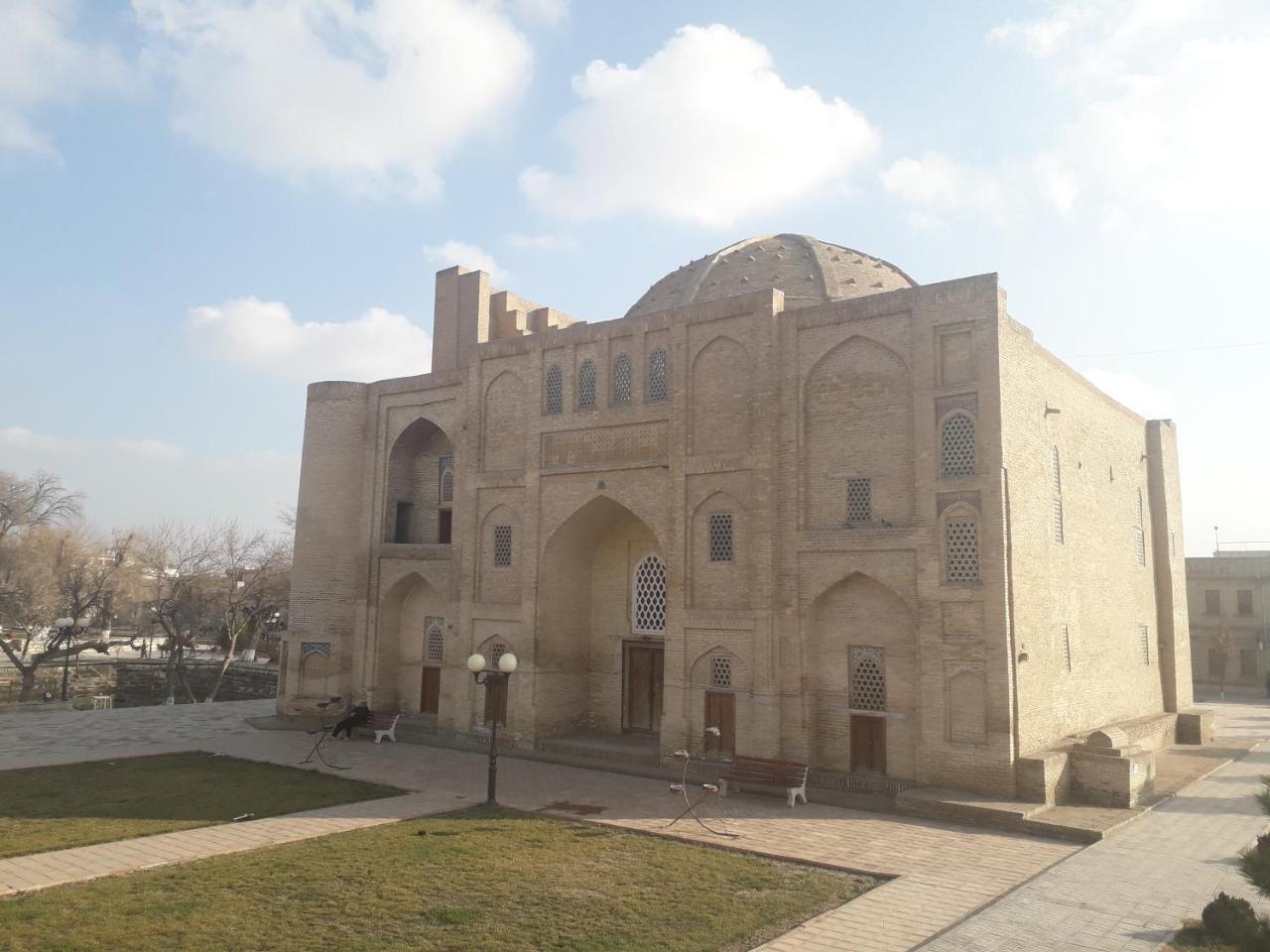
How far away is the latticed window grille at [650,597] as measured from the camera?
18.3 metres

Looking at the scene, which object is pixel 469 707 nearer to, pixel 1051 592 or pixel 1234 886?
pixel 1051 592

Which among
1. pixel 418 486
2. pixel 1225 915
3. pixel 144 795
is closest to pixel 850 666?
pixel 1225 915

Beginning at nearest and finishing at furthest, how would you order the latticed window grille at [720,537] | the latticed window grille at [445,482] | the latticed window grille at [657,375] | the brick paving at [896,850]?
1. the brick paving at [896,850]
2. the latticed window grille at [720,537]
3. the latticed window grille at [657,375]
4. the latticed window grille at [445,482]

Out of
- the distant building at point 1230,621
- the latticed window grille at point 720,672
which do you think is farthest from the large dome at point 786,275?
the distant building at point 1230,621

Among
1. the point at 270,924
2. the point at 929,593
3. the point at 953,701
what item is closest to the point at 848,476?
the point at 929,593

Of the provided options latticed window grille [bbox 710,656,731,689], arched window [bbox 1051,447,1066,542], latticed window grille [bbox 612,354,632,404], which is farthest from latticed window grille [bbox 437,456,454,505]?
arched window [bbox 1051,447,1066,542]

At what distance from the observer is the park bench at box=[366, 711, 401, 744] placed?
1905cm

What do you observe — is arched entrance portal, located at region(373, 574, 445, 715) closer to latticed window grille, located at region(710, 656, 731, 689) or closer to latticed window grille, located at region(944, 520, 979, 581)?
latticed window grille, located at region(710, 656, 731, 689)

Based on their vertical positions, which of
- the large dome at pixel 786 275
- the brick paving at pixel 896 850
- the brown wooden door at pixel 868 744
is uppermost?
the large dome at pixel 786 275

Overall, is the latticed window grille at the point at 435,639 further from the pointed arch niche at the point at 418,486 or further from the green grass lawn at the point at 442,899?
the green grass lawn at the point at 442,899

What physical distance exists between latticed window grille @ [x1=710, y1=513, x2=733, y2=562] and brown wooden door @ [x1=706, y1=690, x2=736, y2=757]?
231 centimetres

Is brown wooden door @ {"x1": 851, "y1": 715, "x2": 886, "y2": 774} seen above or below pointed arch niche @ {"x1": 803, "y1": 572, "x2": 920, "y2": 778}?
below

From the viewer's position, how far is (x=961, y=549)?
13750 mm

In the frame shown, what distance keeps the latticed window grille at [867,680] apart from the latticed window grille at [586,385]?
22.9 feet
